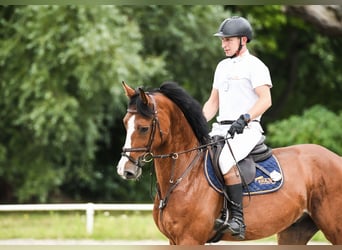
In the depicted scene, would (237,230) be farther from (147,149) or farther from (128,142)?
(128,142)

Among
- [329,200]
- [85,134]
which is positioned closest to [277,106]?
[85,134]

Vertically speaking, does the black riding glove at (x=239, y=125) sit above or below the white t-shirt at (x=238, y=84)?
below

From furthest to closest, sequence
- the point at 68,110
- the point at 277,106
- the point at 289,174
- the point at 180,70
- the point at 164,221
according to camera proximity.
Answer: the point at 277,106 < the point at 180,70 < the point at 68,110 < the point at 289,174 < the point at 164,221

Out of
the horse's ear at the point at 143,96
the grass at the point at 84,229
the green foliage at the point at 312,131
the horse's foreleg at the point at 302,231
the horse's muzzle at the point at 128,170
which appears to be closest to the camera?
the horse's muzzle at the point at 128,170

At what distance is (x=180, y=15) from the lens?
18969mm

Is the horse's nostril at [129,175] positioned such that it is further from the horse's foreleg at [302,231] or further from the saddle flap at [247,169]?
the horse's foreleg at [302,231]

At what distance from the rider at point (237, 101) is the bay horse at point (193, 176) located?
0.55ft

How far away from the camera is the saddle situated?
6.60 metres

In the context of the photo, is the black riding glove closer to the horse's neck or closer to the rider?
the rider

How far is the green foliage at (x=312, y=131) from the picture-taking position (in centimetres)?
1733

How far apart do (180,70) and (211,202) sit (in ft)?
43.7

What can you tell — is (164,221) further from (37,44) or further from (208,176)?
(37,44)

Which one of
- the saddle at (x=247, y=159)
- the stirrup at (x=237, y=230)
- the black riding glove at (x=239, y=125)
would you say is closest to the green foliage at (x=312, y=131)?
the saddle at (x=247, y=159)

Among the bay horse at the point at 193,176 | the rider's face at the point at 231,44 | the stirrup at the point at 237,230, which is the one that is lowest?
the stirrup at the point at 237,230
